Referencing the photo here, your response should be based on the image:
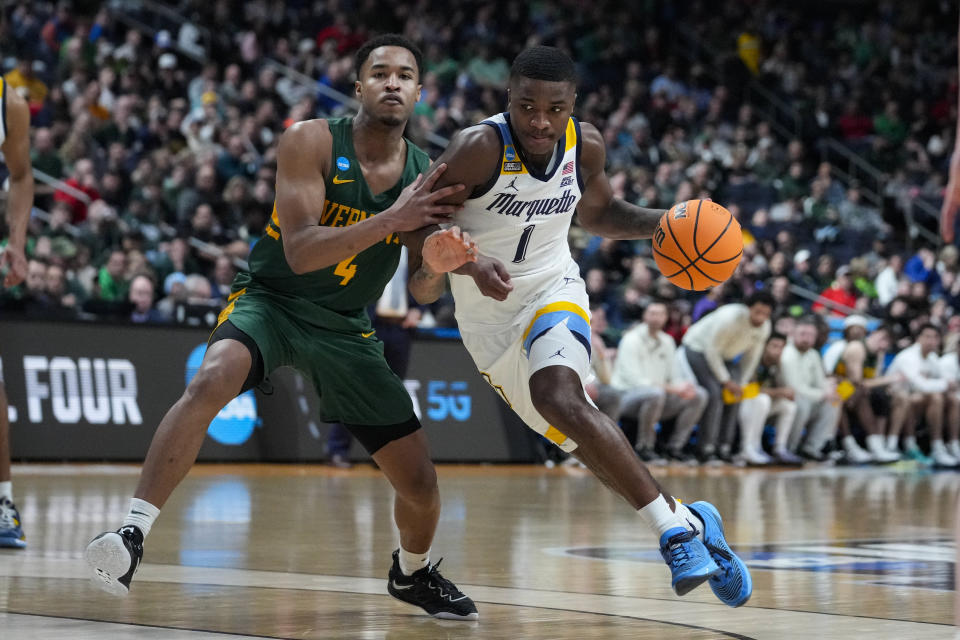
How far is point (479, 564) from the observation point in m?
6.19

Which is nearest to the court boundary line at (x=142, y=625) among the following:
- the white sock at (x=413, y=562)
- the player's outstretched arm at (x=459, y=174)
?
the white sock at (x=413, y=562)

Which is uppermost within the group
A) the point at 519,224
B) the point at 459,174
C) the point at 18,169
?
the point at 18,169

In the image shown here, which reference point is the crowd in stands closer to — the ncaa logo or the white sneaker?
the white sneaker

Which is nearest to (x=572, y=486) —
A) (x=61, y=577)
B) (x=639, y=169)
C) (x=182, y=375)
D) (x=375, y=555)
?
(x=182, y=375)

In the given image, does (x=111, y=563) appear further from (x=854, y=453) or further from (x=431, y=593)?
(x=854, y=453)

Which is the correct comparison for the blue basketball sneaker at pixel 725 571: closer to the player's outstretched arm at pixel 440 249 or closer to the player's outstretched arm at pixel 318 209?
the player's outstretched arm at pixel 440 249

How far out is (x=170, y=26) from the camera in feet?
63.6

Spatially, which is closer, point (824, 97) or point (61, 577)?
point (61, 577)

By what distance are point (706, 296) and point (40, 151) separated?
24.6 feet

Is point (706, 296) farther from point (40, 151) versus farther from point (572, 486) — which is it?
point (40, 151)

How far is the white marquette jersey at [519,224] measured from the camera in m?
4.97

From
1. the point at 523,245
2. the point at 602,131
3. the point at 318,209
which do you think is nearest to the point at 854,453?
the point at 602,131

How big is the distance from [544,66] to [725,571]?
1.79 m

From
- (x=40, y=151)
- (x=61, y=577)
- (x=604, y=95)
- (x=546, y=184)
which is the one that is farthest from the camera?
(x=604, y=95)
